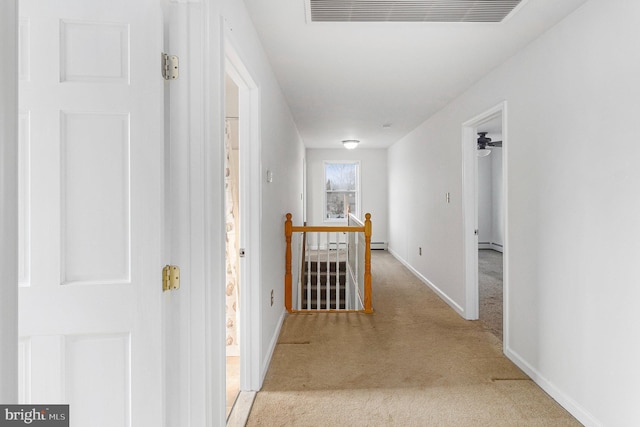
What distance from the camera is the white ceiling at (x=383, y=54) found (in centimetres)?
216

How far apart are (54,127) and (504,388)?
2.80 metres

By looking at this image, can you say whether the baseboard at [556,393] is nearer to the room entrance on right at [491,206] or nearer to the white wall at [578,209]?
the white wall at [578,209]

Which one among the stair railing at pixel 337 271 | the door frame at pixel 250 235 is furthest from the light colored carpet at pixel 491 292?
the door frame at pixel 250 235

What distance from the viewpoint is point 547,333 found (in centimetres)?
232

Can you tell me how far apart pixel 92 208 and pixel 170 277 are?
1.09 feet

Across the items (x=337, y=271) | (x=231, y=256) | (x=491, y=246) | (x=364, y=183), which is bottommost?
(x=491, y=246)

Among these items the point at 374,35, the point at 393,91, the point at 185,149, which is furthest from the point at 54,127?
the point at 393,91

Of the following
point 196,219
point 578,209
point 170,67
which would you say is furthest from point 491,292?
point 170,67

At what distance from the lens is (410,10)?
2.00 meters

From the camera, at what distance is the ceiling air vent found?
1.92 m

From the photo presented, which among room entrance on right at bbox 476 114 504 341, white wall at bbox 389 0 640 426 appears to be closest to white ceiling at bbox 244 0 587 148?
white wall at bbox 389 0 640 426

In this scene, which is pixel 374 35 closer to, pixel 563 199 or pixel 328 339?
pixel 563 199

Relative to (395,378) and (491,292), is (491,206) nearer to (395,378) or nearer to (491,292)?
(491,292)
